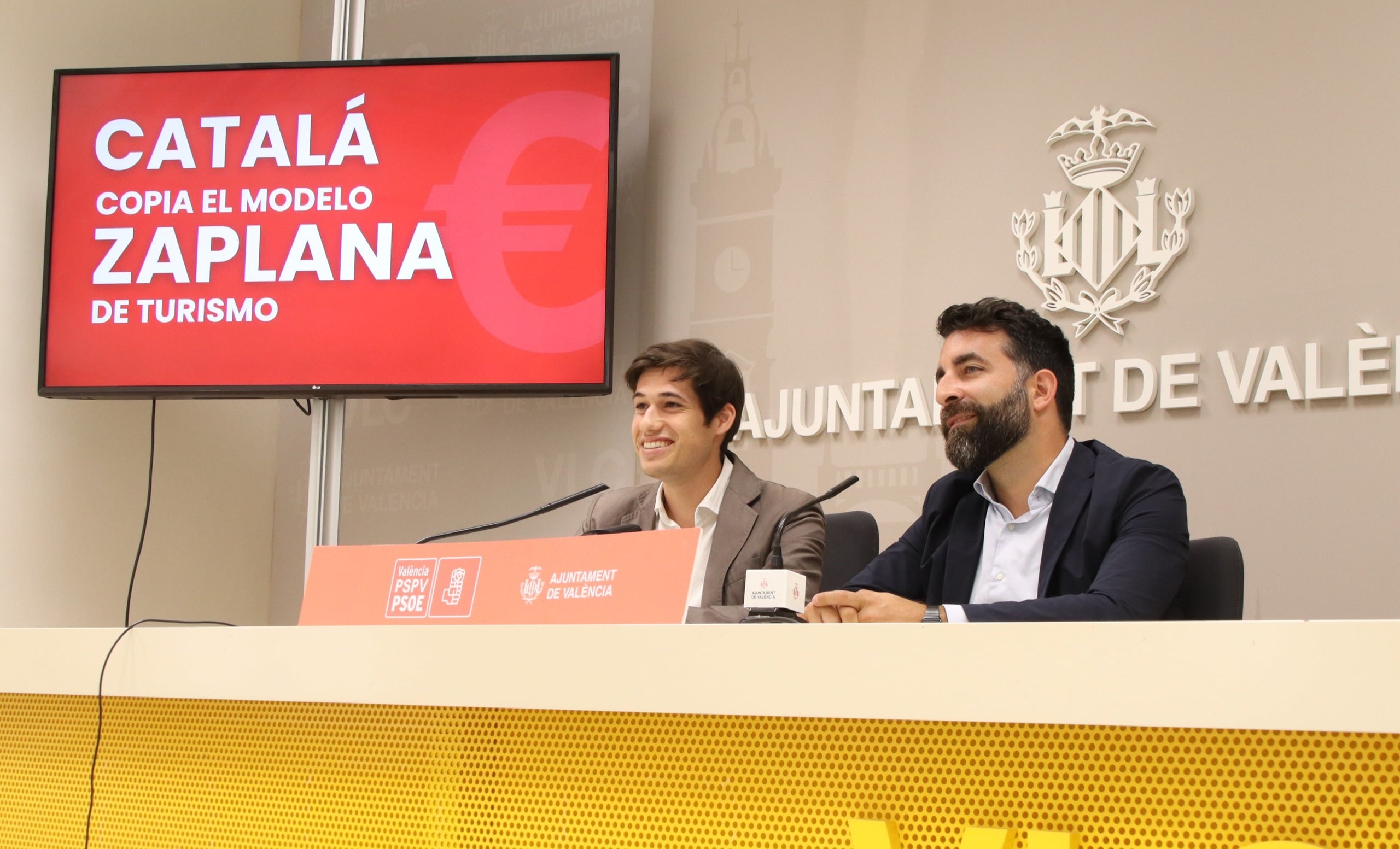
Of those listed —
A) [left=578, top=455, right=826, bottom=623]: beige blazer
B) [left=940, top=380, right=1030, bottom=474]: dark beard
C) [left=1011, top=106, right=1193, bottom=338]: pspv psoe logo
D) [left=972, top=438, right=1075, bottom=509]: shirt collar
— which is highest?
[left=1011, top=106, right=1193, bottom=338]: pspv psoe logo

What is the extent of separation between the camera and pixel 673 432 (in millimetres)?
2447

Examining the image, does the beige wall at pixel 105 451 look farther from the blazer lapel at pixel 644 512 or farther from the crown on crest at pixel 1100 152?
the crown on crest at pixel 1100 152

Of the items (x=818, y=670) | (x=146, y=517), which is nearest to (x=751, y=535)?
(x=818, y=670)

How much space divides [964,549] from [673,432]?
68cm

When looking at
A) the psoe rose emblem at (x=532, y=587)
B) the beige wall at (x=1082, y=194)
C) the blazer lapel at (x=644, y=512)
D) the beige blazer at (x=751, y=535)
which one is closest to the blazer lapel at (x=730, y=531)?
the beige blazer at (x=751, y=535)

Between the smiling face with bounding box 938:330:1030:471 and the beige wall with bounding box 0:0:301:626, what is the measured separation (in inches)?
105

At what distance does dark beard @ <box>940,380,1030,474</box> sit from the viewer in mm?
2016

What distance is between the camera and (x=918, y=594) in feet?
7.04

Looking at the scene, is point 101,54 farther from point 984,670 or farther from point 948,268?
point 984,670

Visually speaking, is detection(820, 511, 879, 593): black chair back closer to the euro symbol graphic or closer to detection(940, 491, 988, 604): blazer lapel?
detection(940, 491, 988, 604): blazer lapel

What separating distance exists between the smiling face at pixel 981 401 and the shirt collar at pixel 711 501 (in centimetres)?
52

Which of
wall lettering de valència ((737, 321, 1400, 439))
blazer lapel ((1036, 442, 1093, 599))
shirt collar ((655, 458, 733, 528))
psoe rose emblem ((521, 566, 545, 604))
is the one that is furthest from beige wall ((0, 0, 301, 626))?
blazer lapel ((1036, 442, 1093, 599))

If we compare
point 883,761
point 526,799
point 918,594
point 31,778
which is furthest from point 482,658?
point 918,594

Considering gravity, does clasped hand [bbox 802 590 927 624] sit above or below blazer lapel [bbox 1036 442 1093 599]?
below
